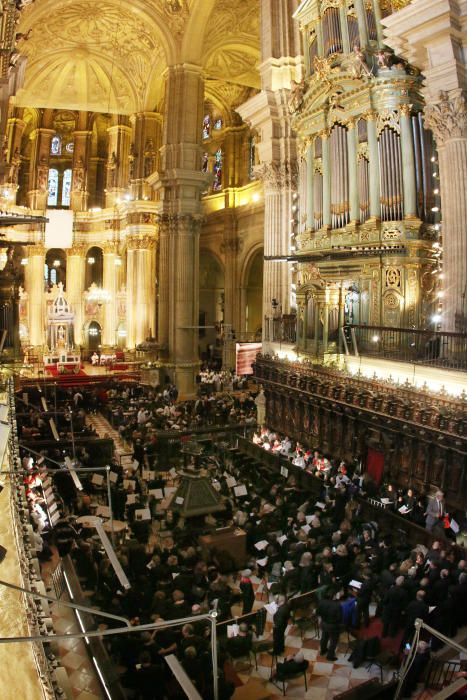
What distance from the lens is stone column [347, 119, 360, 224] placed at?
1605 cm

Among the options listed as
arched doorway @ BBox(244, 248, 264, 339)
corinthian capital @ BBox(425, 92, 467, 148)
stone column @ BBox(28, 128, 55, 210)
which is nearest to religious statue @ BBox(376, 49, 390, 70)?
corinthian capital @ BBox(425, 92, 467, 148)

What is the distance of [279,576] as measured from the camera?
948 centimetres

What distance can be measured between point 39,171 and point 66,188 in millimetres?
2745

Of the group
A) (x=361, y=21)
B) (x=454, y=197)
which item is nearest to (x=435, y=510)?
(x=454, y=197)

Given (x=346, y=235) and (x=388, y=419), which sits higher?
(x=346, y=235)

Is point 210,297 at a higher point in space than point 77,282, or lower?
lower

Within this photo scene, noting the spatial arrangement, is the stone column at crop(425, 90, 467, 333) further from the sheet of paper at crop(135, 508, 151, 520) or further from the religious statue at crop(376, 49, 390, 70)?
the sheet of paper at crop(135, 508, 151, 520)

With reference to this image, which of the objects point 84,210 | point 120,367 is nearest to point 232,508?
point 120,367

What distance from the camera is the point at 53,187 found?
40.8 meters

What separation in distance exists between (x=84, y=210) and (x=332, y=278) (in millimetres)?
27340

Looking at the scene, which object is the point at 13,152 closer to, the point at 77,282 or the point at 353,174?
the point at 77,282

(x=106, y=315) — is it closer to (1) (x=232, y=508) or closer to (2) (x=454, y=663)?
(1) (x=232, y=508)

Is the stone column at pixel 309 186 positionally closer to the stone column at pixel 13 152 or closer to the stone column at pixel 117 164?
the stone column at pixel 117 164

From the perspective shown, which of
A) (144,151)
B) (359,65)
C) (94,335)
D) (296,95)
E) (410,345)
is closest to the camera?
(410,345)
